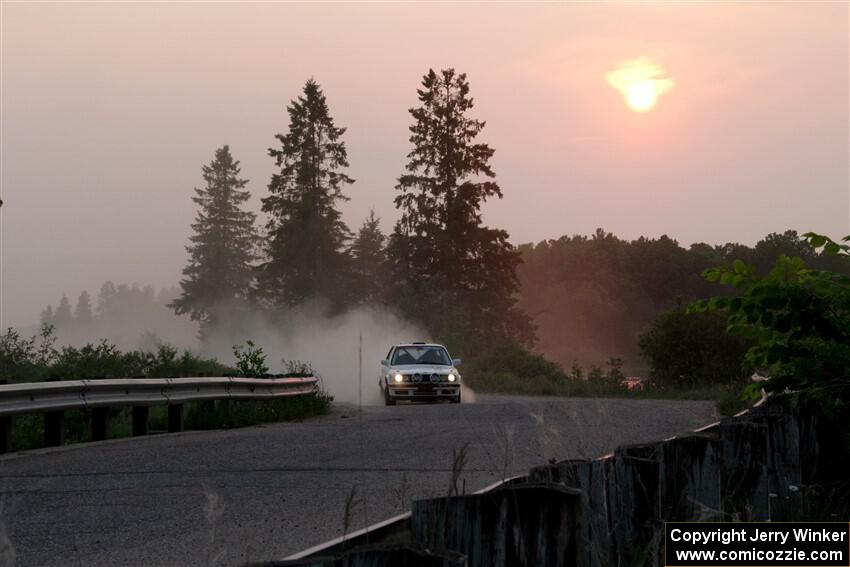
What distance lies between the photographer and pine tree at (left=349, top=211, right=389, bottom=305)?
269ft

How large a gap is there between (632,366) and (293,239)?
4104 centimetres

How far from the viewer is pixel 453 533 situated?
3.87 m

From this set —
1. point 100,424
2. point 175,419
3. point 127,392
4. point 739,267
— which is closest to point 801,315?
point 739,267

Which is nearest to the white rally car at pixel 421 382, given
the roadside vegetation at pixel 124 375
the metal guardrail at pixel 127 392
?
the roadside vegetation at pixel 124 375

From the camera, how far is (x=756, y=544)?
504 centimetres

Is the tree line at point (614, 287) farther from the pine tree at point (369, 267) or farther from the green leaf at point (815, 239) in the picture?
the green leaf at point (815, 239)

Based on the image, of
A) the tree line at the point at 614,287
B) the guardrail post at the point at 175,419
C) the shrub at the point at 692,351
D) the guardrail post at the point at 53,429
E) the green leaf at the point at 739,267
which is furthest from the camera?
the tree line at the point at 614,287

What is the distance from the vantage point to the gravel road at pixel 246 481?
787 centimetres

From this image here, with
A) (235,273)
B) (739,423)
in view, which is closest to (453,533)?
(739,423)

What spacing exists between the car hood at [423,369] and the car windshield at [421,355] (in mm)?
519

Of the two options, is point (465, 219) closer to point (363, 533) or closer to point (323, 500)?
point (323, 500)

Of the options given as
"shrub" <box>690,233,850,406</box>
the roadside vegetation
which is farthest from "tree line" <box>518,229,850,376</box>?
"shrub" <box>690,233,850,406</box>

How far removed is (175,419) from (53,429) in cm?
276

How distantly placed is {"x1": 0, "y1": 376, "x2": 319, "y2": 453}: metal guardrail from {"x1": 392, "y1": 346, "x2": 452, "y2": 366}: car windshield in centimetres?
779
